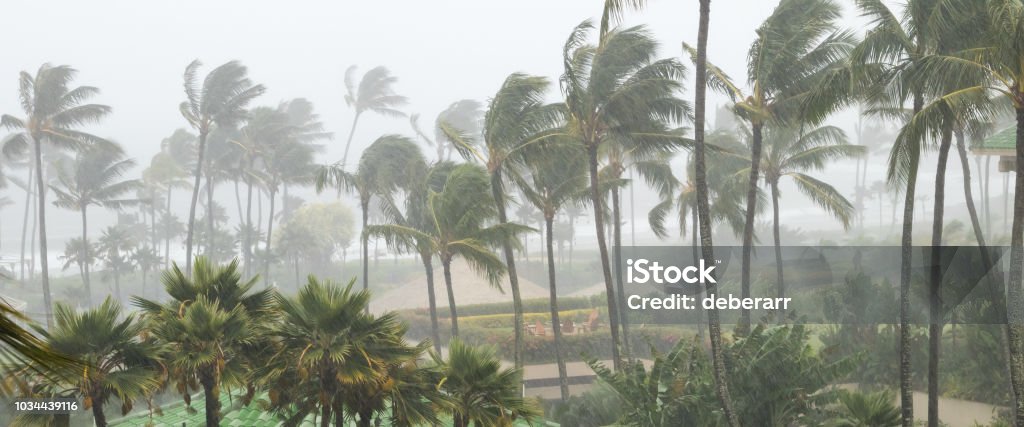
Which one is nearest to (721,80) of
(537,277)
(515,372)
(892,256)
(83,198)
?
(515,372)

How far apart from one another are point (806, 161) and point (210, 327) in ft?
65.4

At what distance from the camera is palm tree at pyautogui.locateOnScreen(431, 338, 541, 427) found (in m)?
11.8

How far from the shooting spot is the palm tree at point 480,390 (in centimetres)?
1182

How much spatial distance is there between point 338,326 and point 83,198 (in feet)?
129

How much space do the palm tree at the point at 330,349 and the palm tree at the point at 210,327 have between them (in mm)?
510

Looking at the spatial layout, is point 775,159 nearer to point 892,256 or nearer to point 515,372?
point 892,256

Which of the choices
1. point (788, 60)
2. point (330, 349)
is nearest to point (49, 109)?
point (330, 349)

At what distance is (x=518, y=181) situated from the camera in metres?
21.2

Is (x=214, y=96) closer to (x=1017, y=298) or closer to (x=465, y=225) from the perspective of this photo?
(x=465, y=225)

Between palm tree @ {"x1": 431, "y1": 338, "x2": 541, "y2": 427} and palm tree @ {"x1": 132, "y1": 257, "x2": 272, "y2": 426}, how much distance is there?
2780 millimetres

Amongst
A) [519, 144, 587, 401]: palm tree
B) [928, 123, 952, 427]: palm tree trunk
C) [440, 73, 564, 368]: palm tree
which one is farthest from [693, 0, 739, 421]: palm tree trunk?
[519, 144, 587, 401]: palm tree

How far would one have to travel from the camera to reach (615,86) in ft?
66.1

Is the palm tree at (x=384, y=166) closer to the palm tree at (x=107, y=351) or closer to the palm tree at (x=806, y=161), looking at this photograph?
the palm tree at (x=806, y=161)

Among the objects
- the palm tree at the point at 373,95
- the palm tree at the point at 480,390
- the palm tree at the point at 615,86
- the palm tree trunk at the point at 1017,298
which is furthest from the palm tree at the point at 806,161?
the palm tree at the point at 373,95
